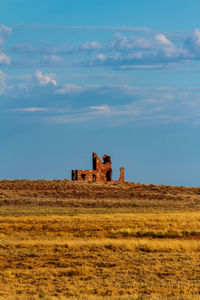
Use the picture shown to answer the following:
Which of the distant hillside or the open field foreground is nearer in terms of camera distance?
the open field foreground

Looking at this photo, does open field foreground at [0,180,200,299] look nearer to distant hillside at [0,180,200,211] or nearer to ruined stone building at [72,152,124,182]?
distant hillside at [0,180,200,211]

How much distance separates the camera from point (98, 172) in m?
80.1

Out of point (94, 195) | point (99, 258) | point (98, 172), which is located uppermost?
point (98, 172)

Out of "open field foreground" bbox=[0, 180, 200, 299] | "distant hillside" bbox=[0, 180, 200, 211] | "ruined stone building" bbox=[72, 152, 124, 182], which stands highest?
"ruined stone building" bbox=[72, 152, 124, 182]

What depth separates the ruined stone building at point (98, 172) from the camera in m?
78.4

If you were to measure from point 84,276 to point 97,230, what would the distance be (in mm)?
14286

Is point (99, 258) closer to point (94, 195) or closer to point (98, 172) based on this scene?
point (94, 195)

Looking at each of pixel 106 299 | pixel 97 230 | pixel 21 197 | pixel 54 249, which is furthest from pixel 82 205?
pixel 106 299

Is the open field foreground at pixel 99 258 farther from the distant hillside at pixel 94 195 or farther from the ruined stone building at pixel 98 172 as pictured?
the ruined stone building at pixel 98 172

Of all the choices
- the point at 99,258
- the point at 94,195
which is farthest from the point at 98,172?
the point at 99,258

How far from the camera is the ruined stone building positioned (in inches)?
3086

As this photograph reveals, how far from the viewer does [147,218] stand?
39625 millimetres

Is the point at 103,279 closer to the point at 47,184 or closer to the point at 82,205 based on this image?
the point at 82,205

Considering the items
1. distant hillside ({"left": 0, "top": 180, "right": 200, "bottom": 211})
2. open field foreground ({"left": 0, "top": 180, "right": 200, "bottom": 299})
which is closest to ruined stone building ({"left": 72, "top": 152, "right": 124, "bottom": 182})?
distant hillside ({"left": 0, "top": 180, "right": 200, "bottom": 211})
